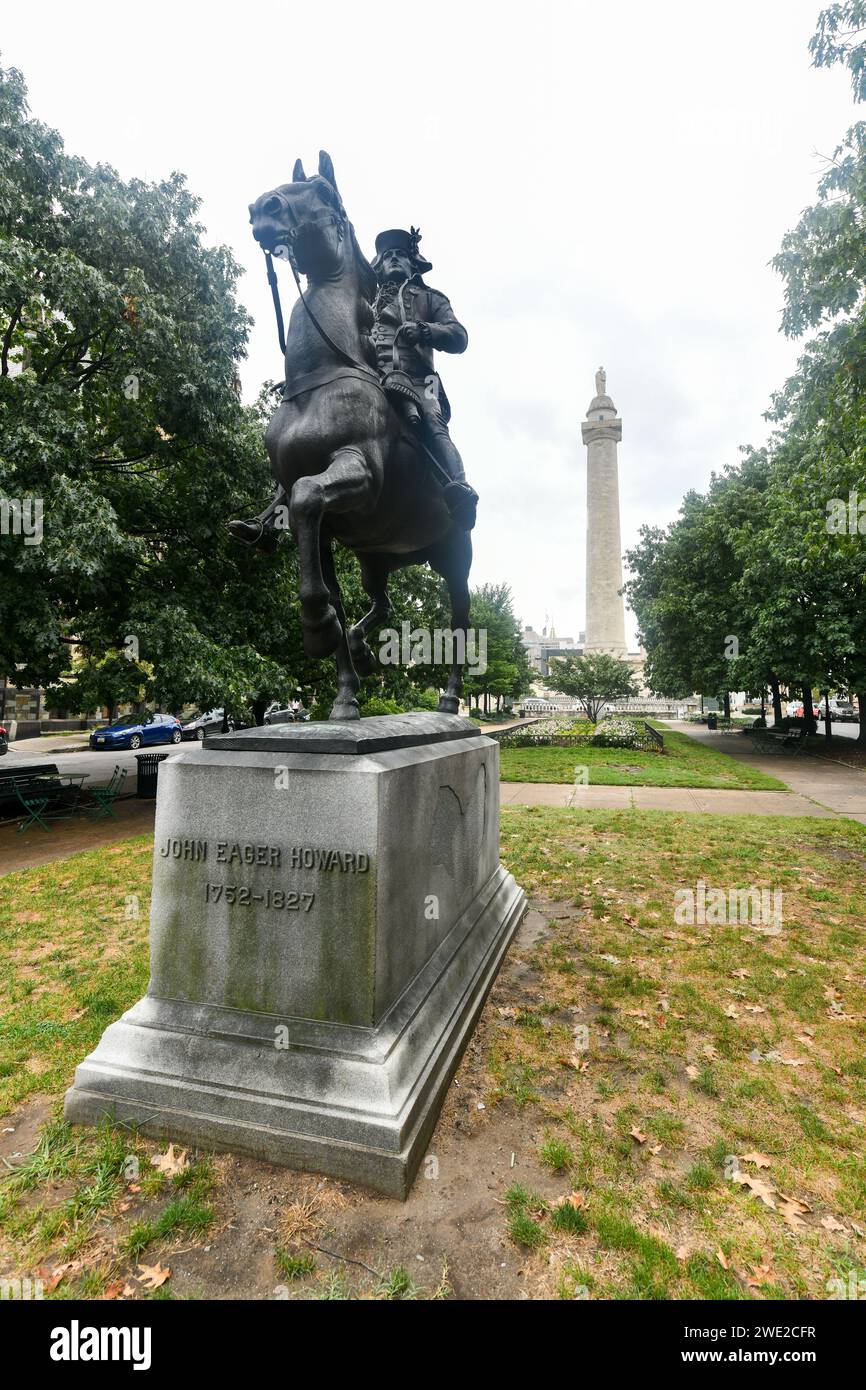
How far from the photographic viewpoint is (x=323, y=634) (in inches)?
150

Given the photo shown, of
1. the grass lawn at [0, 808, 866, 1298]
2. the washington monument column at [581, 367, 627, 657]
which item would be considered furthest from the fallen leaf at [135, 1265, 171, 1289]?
the washington monument column at [581, 367, 627, 657]

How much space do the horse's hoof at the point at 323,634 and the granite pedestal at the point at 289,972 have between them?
20.4 inches

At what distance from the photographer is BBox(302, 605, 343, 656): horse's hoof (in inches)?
147

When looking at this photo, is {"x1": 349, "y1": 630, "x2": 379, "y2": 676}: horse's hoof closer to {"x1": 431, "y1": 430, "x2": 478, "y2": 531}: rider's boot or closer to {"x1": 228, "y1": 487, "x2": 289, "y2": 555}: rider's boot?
{"x1": 228, "y1": 487, "x2": 289, "y2": 555}: rider's boot

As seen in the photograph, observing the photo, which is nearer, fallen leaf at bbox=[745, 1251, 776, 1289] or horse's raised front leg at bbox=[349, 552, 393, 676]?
fallen leaf at bbox=[745, 1251, 776, 1289]

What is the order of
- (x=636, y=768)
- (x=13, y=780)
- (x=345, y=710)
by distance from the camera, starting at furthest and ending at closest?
(x=636, y=768) → (x=13, y=780) → (x=345, y=710)

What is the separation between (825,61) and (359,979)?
1091 cm

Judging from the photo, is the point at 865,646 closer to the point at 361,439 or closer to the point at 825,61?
the point at 825,61

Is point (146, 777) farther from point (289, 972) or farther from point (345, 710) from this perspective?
point (289, 972)

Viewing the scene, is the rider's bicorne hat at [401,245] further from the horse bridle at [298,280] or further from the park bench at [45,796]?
the park bench at [45,796]

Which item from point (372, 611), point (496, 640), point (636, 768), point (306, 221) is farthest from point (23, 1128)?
point (496, 640)

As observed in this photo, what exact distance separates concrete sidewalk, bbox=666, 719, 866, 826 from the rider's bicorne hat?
433 inches

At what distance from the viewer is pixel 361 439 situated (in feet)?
12.7

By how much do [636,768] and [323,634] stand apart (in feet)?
55.7
